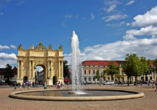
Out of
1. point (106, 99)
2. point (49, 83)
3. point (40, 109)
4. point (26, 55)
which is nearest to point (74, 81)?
point (106, 99)

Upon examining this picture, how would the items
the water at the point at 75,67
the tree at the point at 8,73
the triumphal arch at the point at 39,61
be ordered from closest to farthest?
the water at the point at 75,67 < the triumphal arch at the point at 39,61 < the tree at the point at 8,73

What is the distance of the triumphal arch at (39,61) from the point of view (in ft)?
208

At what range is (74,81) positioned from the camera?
22.7m

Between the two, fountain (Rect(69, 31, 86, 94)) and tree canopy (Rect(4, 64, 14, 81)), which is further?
tree canopy (Rect(4, 64, 14, 81))

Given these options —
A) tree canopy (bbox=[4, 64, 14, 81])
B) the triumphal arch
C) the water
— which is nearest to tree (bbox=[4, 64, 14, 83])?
tree canopy (bbox=[4, 64, 14, 81])

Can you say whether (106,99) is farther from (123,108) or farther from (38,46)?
(38,46)

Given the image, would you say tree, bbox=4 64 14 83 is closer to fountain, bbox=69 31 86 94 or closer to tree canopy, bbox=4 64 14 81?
tree canopy, bbox=4 64 14 81

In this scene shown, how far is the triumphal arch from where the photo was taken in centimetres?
6328

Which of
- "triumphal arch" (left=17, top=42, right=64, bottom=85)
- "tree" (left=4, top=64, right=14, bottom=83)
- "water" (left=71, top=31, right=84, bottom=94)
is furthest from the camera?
"tree" (left=4, top=64, right=14, bottom=83)

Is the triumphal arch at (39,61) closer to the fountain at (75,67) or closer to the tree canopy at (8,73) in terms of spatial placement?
the tree canopy at (8,73)

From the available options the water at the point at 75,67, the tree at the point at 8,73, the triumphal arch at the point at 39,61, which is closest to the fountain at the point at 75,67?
the water at the point at 75,67

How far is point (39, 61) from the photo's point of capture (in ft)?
213

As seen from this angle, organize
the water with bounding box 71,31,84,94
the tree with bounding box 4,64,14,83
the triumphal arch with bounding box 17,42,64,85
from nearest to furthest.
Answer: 1. the water with bounding box 71,31,84,94
2. the triumphal arch with bounding box 17,42,64,85
3. the tree with bounding box 4,64,14,83

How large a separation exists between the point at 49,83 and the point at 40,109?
173 feet
